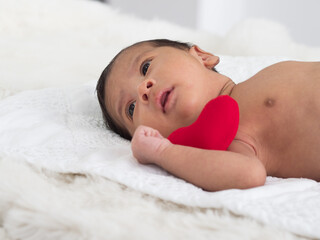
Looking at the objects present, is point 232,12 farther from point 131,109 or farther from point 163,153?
point 163,153

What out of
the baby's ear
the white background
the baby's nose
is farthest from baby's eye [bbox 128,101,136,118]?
the white background

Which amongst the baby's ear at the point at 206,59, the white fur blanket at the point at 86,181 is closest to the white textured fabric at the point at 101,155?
the white fur blanket at the point at 86,181

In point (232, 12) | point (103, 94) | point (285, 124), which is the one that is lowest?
point (232, 12)

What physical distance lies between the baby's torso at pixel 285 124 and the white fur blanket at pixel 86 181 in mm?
86

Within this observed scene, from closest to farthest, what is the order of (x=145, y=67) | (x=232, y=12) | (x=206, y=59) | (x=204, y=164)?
(x=204, y=164), (x=145, y=67), (x=206, y=59), (x=232, y=12)

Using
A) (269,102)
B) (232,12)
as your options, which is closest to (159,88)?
(269,102)

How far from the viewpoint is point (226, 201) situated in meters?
0.67

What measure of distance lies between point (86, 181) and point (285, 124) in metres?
0.43

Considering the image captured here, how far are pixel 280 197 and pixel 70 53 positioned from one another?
1.14 meters

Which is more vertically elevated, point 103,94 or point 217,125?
point 217,125

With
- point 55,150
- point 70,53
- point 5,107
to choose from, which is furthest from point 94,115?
point 70,53

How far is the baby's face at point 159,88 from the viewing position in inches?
39.9

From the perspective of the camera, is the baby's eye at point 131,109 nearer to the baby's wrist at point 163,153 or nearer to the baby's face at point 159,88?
the baby's face at point 159,88

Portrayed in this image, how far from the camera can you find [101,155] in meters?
0.89
